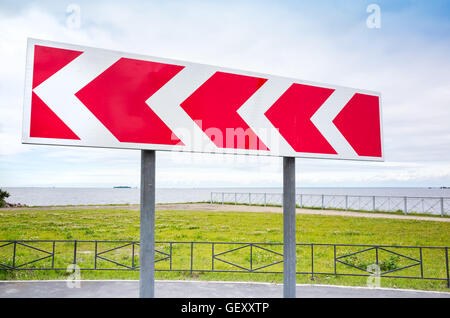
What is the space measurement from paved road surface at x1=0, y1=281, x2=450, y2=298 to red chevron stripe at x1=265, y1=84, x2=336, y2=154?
4.83m

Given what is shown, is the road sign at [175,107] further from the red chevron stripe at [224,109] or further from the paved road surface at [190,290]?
the paved road surface at [190,290]

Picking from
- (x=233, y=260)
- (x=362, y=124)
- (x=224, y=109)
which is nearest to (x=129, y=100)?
(x=224, y=109)

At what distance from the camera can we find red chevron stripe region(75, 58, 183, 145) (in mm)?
2229

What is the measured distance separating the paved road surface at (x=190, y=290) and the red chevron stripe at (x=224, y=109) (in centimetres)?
506

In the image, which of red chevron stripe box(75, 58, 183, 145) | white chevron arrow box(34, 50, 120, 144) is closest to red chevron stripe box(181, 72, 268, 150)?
red chevron stripe box(75, 58, 183, 145)

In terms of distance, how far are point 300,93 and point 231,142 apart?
2.93 ft

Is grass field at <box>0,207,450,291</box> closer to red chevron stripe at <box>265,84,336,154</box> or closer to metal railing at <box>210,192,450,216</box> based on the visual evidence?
metal railing at <box>210,192,450,216</box>

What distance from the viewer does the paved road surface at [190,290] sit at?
22.1 feet

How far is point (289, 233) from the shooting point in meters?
2.82

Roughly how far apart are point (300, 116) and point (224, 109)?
779mm

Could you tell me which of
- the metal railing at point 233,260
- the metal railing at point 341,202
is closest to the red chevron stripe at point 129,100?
the metal railing at point 233,260
